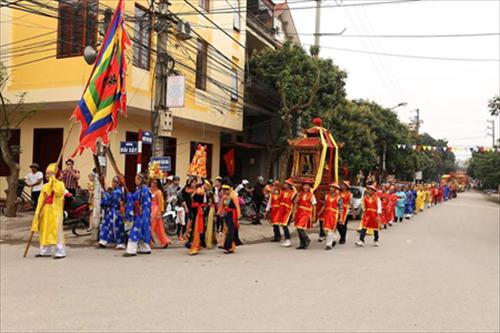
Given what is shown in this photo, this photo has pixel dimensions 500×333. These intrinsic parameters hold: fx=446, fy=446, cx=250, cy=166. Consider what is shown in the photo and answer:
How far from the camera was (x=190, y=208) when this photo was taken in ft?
33.5

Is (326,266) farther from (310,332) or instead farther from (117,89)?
(117,89)

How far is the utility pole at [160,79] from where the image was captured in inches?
455

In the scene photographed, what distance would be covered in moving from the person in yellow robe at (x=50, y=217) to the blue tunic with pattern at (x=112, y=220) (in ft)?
3.85

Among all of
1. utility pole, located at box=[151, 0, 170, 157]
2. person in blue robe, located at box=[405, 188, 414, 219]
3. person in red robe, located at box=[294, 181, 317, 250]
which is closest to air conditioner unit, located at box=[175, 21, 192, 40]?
utility pole, located at box=[151, 0, 170, 157]

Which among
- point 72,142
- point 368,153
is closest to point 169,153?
point 72,142

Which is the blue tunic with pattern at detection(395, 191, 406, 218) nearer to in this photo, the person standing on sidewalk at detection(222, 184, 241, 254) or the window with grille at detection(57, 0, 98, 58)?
the person standing on sidewalk at detection(222, 184, 241, 254)

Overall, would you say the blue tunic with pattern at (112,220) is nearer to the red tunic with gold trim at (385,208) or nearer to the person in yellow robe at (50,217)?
the person in yellow robe at (50,217)

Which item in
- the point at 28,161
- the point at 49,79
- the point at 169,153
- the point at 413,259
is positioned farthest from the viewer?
the point at 169,153

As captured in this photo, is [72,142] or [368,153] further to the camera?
[368,153]

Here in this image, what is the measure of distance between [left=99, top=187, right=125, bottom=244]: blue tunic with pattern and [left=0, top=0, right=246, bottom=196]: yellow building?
15.5ft

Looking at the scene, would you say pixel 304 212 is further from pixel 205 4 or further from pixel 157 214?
pixel 205 4

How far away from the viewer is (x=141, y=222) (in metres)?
9.26

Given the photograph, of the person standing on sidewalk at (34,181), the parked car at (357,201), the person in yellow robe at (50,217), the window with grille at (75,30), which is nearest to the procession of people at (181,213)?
the person in yellow robe at (50,217)

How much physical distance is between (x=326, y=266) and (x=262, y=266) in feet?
4.12
